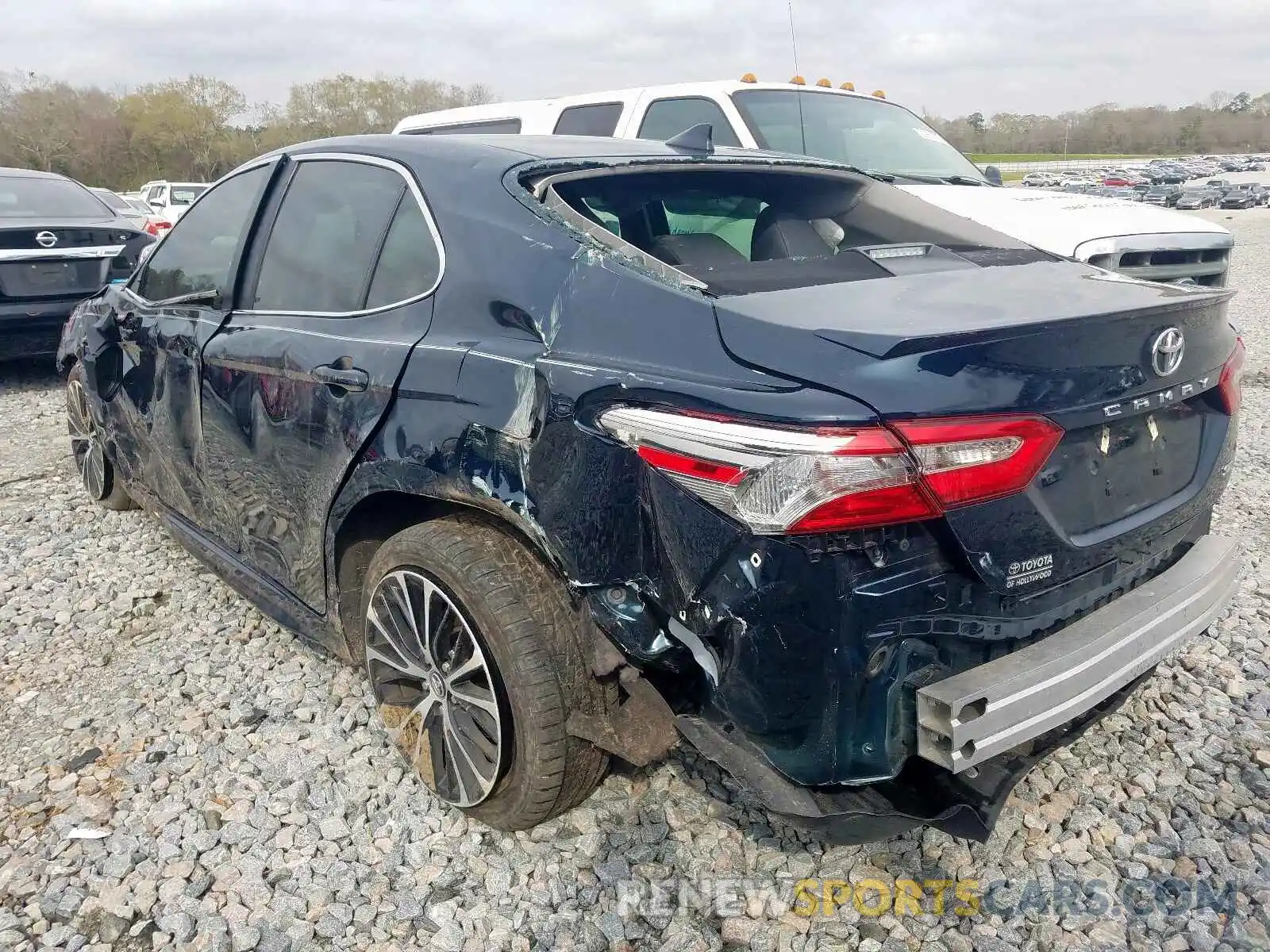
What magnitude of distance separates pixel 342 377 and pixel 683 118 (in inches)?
174

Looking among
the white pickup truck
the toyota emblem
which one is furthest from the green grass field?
the toyota emblem

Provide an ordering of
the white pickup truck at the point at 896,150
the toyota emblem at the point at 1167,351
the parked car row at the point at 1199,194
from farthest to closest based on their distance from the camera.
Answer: the parked car row at the point at 1199,194 → the white pickup truck at the point at 896,150 → the toyota emblem at the point at 1167,351

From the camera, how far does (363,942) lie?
2162 mm

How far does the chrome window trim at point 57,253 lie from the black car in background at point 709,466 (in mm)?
5118

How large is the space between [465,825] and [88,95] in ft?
235

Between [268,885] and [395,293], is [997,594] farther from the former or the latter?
[268,885]

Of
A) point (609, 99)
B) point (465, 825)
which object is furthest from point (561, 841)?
point (609, 99)

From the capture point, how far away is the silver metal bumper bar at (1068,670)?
5.76 ft

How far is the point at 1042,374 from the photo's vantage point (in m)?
1.81

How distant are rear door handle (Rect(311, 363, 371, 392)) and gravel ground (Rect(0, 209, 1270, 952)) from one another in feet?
3.71

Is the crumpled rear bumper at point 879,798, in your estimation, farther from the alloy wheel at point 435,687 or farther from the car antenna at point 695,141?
the car antenna at point 695,141

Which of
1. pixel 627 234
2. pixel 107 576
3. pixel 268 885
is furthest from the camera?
pixel 107 576

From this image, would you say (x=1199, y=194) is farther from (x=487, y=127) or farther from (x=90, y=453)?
(x=90, y=453)

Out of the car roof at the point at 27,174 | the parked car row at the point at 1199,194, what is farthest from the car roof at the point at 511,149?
the parked car row at the point at 1199,194
